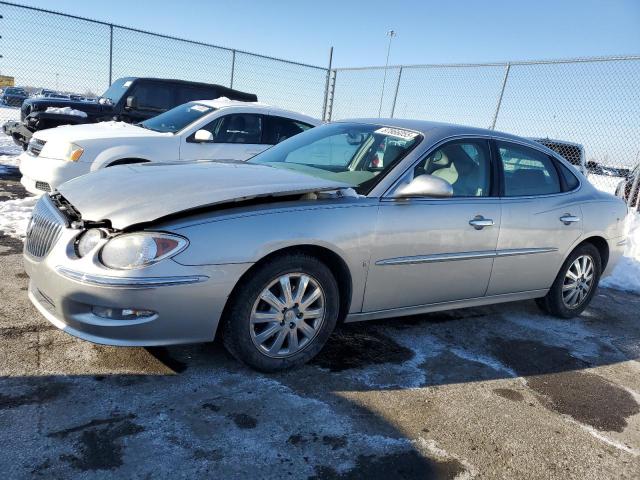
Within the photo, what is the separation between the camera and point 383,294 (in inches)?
137

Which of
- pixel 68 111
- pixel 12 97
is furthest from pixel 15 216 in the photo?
pixel 12 97

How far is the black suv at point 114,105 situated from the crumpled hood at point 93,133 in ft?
8.05

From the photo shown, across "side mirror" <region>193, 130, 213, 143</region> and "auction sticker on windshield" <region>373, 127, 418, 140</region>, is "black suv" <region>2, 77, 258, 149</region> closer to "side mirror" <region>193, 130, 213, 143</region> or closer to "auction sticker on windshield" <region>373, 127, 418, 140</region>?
"side mirror" <region>193, 130, 213, 143</region>

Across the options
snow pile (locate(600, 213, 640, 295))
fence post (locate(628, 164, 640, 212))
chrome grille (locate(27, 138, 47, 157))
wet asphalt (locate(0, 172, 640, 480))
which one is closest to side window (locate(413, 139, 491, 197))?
wet asphalt (locate(0, 172, 640, 480))

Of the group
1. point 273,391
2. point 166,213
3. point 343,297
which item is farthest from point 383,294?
point 166,213

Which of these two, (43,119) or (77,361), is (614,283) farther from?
(43,119)

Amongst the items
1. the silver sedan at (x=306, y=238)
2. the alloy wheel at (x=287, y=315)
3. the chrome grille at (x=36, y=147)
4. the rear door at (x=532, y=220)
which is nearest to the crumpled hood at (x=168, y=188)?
the silver sedan at (x=306, y=238)

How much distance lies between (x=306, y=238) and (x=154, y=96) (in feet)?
27.5

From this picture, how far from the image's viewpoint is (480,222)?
150 inches

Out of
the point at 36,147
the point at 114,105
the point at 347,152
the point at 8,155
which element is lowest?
the point at 8,155

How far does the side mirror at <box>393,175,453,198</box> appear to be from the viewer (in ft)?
11.1

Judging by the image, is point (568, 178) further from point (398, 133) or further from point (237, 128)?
point (237, 128)

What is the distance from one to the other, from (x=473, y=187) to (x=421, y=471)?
2.16 m

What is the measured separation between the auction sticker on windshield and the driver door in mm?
215
